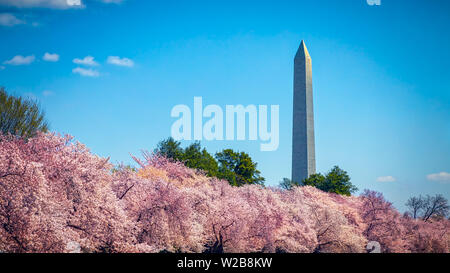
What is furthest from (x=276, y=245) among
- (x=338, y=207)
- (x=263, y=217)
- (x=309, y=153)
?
(x=309, y=153)

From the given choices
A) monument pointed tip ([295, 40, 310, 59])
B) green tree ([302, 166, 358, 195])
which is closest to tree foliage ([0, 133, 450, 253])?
green tree ([302, 166, 358, 195])

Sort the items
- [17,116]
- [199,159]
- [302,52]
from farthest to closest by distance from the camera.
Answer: [302,52] → [199,159] → [17,116]

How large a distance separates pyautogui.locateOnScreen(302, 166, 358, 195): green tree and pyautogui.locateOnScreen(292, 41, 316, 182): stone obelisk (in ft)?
4.01

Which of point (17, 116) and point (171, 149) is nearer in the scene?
point (17, 116)

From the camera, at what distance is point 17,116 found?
3559 centimetres

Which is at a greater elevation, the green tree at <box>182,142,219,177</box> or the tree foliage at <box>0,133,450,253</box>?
the green tree at <box>182,142,219,177</box>

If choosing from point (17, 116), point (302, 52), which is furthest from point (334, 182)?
point (17, 116)

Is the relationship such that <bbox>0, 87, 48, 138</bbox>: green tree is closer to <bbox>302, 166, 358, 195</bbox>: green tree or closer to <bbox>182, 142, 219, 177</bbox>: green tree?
<bbox>182, 142, 219, 177</bbox>: green tree

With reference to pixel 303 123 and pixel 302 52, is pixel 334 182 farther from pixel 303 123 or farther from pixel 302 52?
pixel 302 52

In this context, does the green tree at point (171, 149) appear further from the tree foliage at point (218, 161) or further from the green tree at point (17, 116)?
the green tree at point (17, 116)

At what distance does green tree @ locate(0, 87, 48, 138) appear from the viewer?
35000 mm

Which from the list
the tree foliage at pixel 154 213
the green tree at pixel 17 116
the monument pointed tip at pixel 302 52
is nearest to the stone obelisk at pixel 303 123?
the monument pointed tip at pixel 302 52

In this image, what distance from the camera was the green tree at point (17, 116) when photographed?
115ft

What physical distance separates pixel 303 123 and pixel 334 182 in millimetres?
8062
